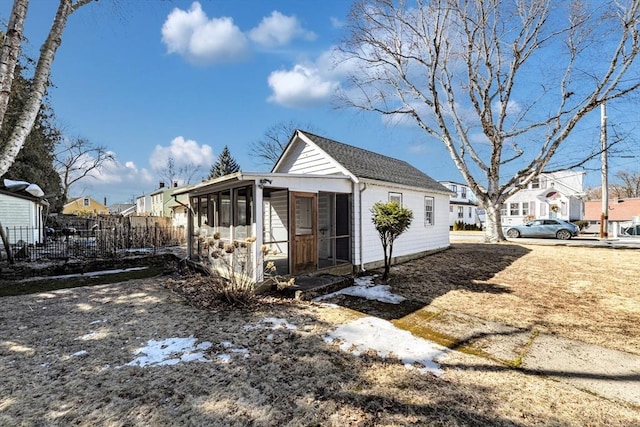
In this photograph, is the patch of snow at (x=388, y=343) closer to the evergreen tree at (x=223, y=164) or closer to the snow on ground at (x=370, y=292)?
the snow on ground at (x=370, y=292)

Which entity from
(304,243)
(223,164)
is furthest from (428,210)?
(223,164)

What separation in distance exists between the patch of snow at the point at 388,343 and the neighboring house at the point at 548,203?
30.2m

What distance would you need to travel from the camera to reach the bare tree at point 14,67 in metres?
4.97

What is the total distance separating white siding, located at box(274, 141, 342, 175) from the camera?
32.9 feet

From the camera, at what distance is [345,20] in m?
15.2

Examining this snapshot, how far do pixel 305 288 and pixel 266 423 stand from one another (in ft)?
13.2

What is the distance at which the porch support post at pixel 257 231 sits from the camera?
6.55 metres

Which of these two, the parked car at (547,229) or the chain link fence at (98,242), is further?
the parked car at (547,229)

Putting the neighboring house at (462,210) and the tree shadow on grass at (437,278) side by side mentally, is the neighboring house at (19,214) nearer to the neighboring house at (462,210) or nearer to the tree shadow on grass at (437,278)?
the tree shadow on grass at (437,278)

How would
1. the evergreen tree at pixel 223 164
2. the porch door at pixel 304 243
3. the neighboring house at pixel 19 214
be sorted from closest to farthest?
the porch door at pixel 304 243
the neighboring house at pixel 19 214
the evergreen tree at pixel 223 164

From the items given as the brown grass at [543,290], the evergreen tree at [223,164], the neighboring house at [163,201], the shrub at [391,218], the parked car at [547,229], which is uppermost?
the evergreen tree at [223,164]

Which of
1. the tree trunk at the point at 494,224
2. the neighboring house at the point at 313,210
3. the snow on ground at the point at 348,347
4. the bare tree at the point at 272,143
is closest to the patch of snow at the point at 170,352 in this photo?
the snow on ground at the point at 348,347

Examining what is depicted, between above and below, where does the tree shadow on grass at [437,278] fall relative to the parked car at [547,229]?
below

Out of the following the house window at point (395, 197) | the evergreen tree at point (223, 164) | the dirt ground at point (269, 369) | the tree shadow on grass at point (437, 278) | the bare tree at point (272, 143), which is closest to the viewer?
the dirt ground at point (269, 369)
